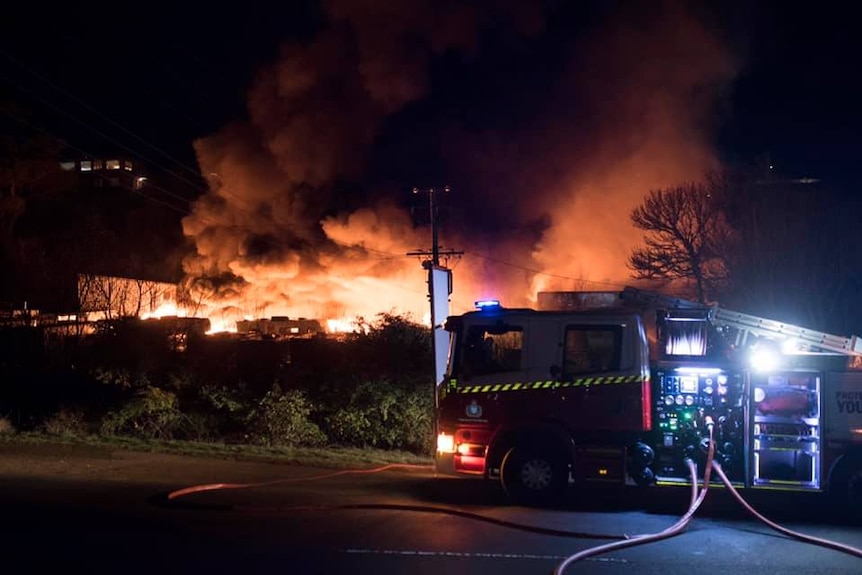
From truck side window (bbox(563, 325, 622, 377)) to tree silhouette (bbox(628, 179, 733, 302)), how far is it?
19256 millimetres

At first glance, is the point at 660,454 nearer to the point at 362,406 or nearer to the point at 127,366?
the point at 362,406

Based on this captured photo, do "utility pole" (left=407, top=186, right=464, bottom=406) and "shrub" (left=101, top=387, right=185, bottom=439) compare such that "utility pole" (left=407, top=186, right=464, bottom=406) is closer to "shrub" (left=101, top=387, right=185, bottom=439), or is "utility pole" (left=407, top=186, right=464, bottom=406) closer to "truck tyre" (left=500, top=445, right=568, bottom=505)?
"truck tyre" (left=500, top=445, right=568, bottom=505)

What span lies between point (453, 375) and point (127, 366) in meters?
10.5

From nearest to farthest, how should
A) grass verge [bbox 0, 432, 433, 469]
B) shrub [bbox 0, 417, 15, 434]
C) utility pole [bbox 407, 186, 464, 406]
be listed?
1. utility pole [bbox 407, 186, 464, 406]
2. grass verge [bbox 0, 432, 433, 469]
3. shrub [bbox 0, 417, 15, 434]

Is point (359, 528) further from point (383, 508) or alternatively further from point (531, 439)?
point (531, 439)

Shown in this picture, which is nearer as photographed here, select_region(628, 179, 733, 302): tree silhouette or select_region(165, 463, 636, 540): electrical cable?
select_region(165, 463, 636, 540): electrical cable

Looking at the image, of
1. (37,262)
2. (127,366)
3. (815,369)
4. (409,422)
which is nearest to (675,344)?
(815,369)

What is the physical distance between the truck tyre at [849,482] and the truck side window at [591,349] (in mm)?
2656

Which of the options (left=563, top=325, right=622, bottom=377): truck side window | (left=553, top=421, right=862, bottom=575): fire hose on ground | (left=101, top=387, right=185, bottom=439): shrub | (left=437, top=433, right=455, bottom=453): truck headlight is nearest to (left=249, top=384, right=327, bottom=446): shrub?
(left=101, top=387, right=185, bottom=439): shrub

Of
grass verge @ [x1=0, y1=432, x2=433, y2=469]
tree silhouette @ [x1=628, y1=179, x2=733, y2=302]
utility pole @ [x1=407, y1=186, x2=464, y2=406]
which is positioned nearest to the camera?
utility pole @ [x1=407, y1=186, x2=464, y2=406]

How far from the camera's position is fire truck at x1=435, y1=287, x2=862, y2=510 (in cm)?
1006

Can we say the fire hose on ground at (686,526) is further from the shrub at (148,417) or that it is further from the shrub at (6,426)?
Answer: the shrub at (6,426)

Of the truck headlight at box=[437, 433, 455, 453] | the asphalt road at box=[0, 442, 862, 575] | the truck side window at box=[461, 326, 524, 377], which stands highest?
the truck side window at box=[461, 326, 524, 377]

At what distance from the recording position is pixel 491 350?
10664 mm
